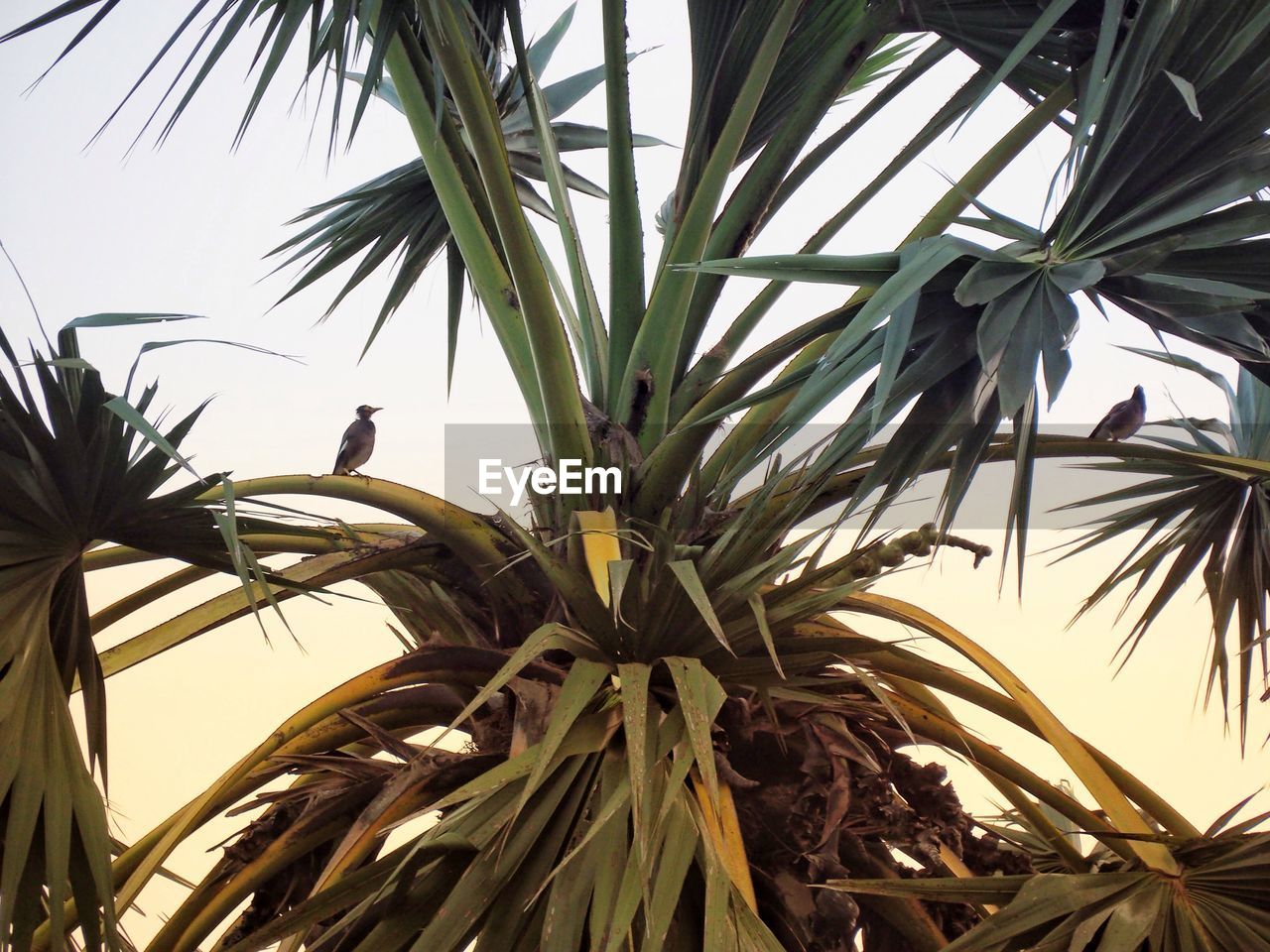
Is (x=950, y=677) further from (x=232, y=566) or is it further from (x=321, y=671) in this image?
(x=321, y=671)

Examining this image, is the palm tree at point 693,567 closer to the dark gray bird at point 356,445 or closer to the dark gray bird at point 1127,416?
the dark gray bird at point 1127,416

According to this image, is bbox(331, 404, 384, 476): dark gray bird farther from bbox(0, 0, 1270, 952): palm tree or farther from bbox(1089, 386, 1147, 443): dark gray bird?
bbox(1089, 386, 1147, 443): dark gray bird

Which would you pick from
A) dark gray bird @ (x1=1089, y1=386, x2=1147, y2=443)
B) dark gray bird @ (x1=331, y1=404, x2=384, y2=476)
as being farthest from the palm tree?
dark gray bird @ (x1=331, y1=404, x2=384, y2=476)

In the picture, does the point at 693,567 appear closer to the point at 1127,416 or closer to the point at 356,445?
the point at 356,445

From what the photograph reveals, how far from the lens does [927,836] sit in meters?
1.84

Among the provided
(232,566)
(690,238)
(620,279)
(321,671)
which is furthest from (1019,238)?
(321,671)

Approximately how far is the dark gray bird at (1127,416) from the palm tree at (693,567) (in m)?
0.44

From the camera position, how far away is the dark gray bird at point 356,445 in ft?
9.56

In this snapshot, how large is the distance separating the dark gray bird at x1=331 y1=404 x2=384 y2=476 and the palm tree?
0.67 meters

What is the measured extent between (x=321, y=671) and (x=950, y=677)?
335cm

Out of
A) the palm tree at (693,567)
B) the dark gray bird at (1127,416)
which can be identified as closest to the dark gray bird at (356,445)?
the palm tree at (693,567)

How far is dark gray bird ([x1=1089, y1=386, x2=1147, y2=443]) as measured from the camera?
285 centimetres

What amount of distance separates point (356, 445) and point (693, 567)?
5.55 feet

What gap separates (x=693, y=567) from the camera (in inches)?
57.0
